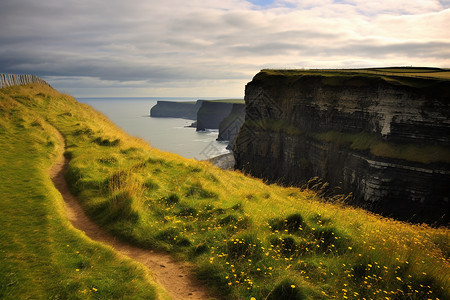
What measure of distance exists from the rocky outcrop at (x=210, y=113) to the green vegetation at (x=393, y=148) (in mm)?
154229

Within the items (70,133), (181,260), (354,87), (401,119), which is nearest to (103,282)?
(181,260)

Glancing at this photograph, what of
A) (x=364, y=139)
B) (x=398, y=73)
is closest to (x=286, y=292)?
(x=364, y=139)

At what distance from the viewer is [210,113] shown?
191250 mm

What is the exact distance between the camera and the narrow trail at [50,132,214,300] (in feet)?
20.0

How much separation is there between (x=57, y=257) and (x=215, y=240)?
395 cm

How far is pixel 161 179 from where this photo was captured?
13.0m

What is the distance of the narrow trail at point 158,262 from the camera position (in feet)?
20.0

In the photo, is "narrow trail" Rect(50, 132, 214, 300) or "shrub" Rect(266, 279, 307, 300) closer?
"shrub" Rect(266, 279, 307, 300)

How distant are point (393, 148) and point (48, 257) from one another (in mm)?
35127

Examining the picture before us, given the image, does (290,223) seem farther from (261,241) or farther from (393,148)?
(393,148)

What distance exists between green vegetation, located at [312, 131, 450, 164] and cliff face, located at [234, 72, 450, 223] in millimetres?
88

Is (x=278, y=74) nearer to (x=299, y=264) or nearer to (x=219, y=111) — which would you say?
(x=299, y=264)

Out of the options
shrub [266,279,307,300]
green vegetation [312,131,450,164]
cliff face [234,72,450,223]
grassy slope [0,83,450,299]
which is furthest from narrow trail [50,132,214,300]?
green vegetation [312,131,450,164]

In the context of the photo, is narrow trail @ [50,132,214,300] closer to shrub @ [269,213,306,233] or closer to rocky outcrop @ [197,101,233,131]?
shrub @ [269,213,306,233]
